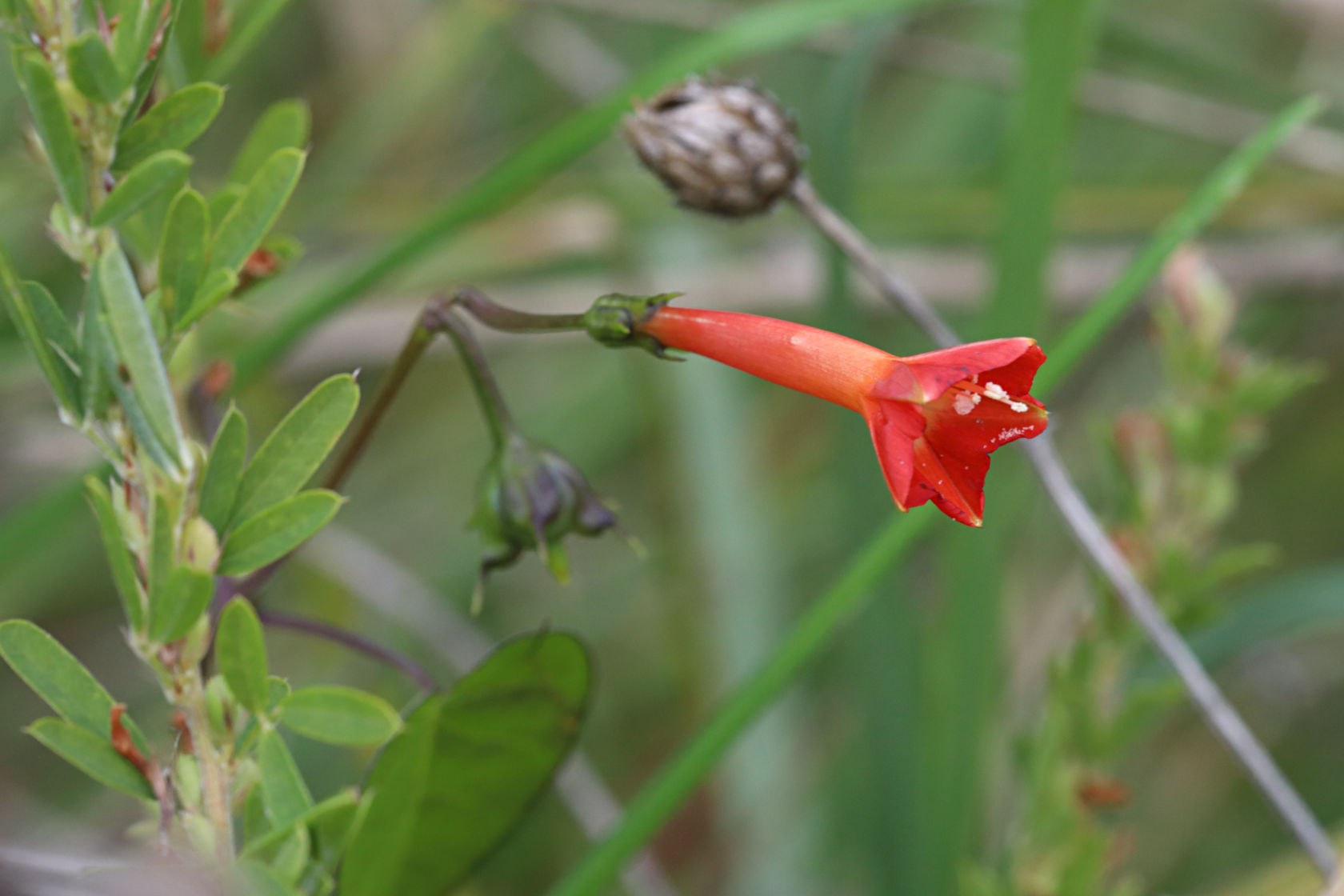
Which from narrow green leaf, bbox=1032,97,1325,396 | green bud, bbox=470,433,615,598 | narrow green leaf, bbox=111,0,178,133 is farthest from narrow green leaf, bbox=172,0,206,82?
narrow green leaf, bbox=1032,97,1325,396

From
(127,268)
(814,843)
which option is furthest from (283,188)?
(814,843)

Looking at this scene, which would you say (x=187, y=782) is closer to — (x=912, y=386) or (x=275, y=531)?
(x=275, y=531)

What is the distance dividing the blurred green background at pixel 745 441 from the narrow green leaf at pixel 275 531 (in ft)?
2.29

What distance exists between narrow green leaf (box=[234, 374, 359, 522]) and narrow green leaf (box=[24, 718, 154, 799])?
0.31 ft

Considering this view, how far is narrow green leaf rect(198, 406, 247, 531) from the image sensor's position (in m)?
0.40

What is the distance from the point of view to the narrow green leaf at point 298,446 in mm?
399

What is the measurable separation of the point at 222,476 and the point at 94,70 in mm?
152

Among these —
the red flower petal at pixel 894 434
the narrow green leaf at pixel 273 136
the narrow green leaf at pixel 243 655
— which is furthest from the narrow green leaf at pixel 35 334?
the red flower petal at pixel 894 434

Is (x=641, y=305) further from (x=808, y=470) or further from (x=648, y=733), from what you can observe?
(x=808, y=470)

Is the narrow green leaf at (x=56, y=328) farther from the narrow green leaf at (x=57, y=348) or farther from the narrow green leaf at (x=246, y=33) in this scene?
the narrow green leaf at (x=246, y=33)

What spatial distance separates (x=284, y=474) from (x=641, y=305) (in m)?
0.18

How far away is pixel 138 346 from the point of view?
1.25 ft

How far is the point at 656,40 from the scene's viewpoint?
185 centimetres

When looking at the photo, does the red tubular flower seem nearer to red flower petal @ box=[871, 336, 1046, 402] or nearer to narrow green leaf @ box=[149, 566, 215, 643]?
red flower petal @ box=[871, 336, 1046, 402]
